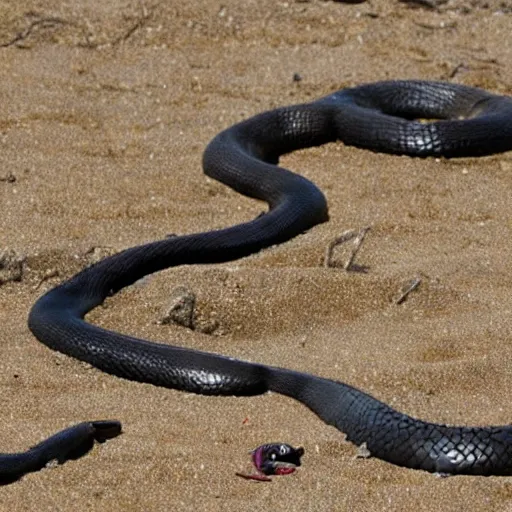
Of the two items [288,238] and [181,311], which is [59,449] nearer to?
[181,311]

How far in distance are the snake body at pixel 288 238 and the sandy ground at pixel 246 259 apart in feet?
0.23

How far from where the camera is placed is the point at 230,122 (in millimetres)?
8773

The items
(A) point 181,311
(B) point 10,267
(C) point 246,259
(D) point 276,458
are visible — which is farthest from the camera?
(C) point 246,259

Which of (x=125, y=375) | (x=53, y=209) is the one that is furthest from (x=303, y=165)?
(x=125, y=375)

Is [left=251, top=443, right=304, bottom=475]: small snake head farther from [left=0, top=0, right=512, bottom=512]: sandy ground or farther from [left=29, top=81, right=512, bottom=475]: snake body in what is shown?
[left=29, top=81, right=512, bottom=475]: snake body

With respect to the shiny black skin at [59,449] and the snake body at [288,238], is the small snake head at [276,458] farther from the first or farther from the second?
the shiny black skin at [59,449]

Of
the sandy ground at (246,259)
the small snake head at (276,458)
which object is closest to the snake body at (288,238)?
the sandy ground at (246,259)

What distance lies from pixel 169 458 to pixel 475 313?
5.91 feet

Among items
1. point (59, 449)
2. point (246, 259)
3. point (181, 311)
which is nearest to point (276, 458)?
point (59, 449)

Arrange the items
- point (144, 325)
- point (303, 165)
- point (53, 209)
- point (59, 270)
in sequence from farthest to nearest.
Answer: point (303, 165)
point (53, 209)
point (59, 270)
point (144, 325)

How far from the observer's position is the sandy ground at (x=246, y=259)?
476cm

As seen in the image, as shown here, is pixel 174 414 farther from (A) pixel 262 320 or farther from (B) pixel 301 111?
(B) pixel 301 111

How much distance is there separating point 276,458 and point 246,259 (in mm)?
2183

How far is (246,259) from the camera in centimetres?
687
